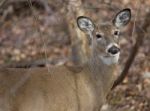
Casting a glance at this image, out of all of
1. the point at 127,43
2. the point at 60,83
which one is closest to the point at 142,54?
the point at 127,43

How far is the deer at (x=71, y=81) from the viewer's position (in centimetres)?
800

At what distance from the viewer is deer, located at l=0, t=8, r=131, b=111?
8.00 meters

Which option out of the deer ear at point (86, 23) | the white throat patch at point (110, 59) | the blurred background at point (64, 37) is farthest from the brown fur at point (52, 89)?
the blurred background at point (64, 37)

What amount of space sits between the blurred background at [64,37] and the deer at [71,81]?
794mm

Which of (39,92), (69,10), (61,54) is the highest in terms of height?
(69,10)

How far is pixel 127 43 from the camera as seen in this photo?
44.4ft

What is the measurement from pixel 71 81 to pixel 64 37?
634cm

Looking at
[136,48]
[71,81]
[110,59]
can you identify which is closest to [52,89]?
[71,81]

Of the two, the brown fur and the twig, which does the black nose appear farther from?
the twig

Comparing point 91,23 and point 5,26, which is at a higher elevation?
point 91,23

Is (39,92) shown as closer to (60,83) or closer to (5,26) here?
(60,83)

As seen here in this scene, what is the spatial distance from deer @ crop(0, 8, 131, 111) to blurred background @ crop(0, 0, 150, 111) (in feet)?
2.61

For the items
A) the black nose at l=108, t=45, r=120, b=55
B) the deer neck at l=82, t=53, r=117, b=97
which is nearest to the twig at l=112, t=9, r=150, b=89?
the deer neck at l=82, t=53, r=117, b=97

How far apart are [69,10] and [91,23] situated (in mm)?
1574
